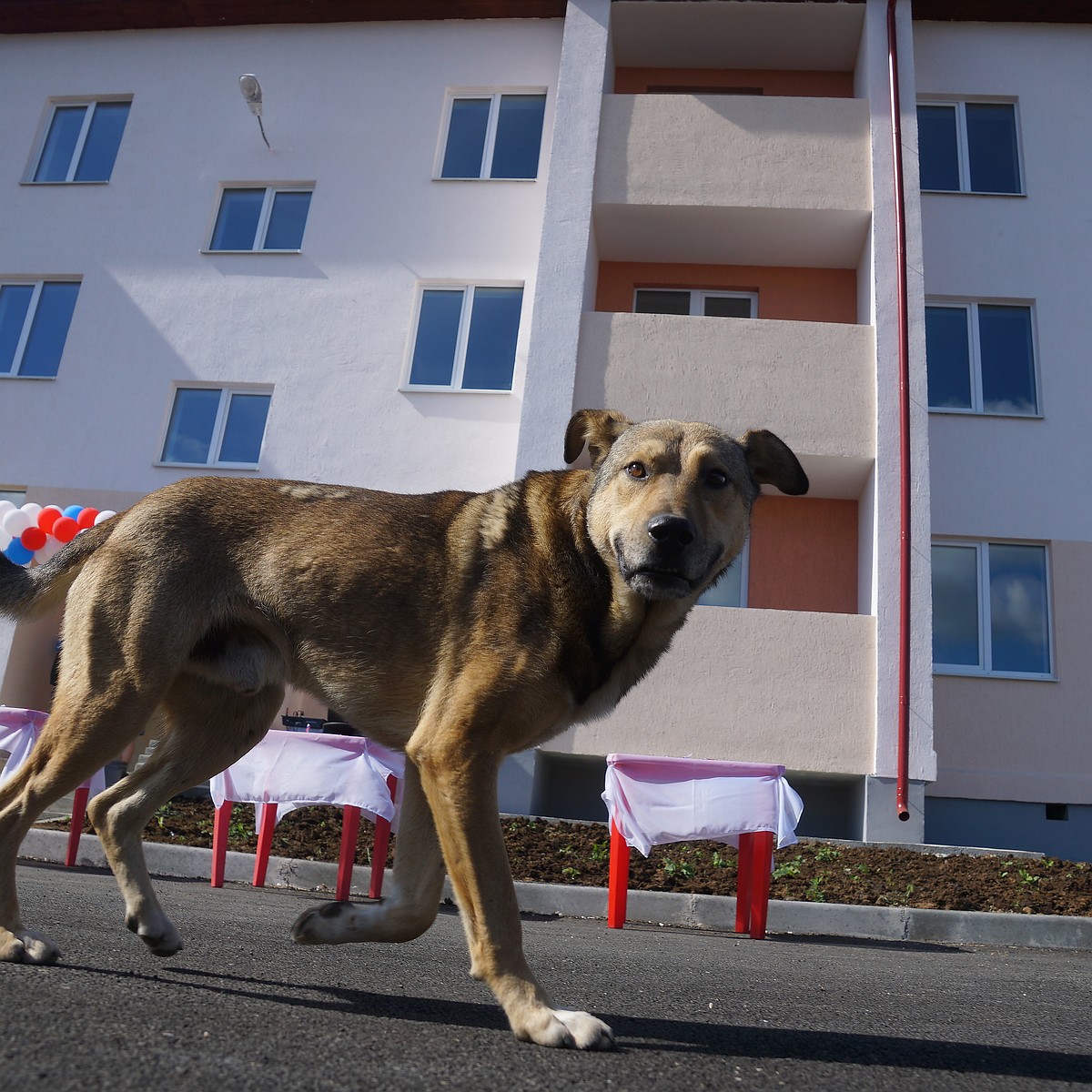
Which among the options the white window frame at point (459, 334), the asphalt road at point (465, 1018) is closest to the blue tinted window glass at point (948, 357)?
the white window frame at point (459, 334)

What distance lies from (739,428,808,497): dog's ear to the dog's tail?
269 cm

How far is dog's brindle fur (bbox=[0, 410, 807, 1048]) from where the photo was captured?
10.4 feet

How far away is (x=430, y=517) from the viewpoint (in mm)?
3770

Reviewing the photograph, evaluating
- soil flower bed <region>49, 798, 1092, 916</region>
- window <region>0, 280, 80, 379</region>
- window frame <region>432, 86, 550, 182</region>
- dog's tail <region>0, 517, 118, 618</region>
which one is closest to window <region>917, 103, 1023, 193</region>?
window frame <region>432, 86, 550, 182</region>

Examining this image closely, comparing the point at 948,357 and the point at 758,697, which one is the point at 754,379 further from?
the point at 758,697

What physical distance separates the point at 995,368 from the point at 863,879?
8322 mm

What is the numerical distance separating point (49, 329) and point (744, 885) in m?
13.9

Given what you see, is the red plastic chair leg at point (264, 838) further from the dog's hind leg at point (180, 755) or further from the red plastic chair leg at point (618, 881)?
the dog's hind leg at point (180, 755)

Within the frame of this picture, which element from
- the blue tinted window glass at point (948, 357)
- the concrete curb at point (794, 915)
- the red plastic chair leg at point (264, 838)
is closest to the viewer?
the concrete curb at point (794, 915)

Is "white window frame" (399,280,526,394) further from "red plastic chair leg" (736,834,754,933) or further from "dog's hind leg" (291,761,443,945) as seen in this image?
"dog's hind leg" (291,761,443,945)

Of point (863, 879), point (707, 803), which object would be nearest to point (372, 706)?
point (707, 803)

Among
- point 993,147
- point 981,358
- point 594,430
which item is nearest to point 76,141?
point 993,147

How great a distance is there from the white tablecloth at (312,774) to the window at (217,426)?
25.0 ft

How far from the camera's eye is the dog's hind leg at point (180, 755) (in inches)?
141
